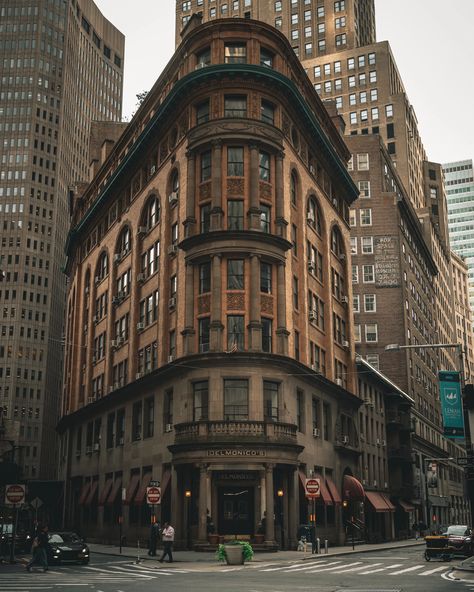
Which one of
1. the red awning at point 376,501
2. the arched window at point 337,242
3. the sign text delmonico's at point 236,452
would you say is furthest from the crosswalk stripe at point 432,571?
the arched window at point 337,242

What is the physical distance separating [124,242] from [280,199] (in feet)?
66.9

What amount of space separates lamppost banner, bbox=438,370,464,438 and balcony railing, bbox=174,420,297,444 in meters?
13.3

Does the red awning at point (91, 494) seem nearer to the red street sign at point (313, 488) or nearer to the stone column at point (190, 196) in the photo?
the stone column at point (190, 196)

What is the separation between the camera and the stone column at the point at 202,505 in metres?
39.9

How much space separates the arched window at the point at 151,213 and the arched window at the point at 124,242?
412cm

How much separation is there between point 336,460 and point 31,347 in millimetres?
104027

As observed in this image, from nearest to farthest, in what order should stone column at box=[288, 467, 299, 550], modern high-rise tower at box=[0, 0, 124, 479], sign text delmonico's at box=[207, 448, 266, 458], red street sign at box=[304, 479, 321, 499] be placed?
red street sign at box=[304, 479, 321, 499], sign text delmonico's at box=[207, 448, 266, 458], stone column at box=[288, 467, 299, 550], modern high-rise tower at box=[0, 0, 124, 479]

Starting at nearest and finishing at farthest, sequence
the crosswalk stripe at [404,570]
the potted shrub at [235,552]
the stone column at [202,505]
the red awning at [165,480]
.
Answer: the crosswalk stripe at [404,570]
the potted shrub at [235,552]
the stone column at [202,505]
the red awning at [165,480]

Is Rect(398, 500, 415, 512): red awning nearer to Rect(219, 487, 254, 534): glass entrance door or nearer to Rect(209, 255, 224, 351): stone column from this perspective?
Rect(219, 487, 254, 534): glass entrance door

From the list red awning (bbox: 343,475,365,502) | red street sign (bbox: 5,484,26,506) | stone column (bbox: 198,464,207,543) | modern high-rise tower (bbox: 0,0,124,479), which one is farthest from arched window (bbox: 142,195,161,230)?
modern high-rise tower (bbox: 0,0,124,479)

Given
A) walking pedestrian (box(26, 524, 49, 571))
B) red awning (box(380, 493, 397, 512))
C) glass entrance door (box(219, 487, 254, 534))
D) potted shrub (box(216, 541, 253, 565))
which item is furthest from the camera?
red awning (box(380, 493, 397, 512))

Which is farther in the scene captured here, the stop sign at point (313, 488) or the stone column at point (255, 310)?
the stone column at point (255, 310)

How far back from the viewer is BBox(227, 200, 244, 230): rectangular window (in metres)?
45.7

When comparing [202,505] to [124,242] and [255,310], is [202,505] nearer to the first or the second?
[255,310]
